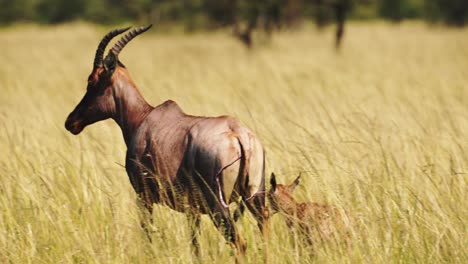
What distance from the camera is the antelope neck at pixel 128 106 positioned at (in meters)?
4.54

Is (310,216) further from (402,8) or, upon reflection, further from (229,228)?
(402,8)

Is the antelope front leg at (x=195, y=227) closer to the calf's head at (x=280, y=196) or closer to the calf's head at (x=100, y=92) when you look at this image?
the calf's head at (x=280, y=196)

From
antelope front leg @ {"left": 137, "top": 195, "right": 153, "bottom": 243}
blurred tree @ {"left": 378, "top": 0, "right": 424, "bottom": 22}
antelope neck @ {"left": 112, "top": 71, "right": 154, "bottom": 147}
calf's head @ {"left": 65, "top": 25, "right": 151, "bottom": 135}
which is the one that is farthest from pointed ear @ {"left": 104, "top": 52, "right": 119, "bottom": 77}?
blurred tree @ {"left": 378, "top": 0, "right": 424, "bottom": 22}

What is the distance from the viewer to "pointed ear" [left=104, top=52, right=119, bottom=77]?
4445mm

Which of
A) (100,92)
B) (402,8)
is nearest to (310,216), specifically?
(100,92)

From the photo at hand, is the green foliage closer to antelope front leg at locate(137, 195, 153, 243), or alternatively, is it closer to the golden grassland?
the golden grassland

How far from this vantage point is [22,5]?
72625 millimetres

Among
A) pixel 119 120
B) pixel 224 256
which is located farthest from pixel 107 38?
pixel 224 256

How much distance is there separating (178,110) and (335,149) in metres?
1.79

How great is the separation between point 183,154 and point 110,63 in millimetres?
839

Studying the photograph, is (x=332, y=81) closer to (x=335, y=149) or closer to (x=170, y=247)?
(x=335, y=149)

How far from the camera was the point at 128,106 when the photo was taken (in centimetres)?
457

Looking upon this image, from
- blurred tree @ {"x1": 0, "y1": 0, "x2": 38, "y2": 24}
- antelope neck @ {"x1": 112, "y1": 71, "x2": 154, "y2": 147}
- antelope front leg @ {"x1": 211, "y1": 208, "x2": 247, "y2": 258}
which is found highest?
antelope neck @ {"x1": 112, "y1": 71, "x2": 154, "y2": 147}

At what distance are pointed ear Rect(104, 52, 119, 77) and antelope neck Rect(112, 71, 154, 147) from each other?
0.11m
